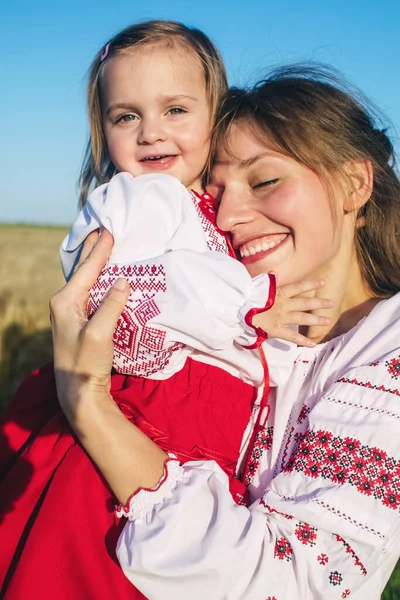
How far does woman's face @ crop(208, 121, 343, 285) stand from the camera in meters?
2.42

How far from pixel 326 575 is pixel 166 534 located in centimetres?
46

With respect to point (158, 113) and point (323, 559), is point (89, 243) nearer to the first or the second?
point (158, 113)

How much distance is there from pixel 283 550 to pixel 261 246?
114 centimetres

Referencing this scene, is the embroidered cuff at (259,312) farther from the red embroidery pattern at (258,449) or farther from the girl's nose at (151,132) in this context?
the girl's nose at (151,132)

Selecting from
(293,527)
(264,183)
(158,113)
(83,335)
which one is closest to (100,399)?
(83,335)

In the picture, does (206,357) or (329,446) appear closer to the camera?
(329,446)

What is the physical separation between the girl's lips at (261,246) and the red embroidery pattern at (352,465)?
783 millimetres

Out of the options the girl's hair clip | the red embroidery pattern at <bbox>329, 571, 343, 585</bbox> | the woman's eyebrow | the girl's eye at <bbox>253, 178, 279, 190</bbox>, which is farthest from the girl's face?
the red embroidery pattern at <bbox>329, 571, 343, 585</bbox>

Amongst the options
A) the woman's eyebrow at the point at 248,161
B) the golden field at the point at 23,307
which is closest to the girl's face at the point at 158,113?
the woman's eyebrow at the point at 248,161

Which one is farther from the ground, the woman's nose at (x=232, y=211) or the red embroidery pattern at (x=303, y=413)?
the woman's nose at (x=232, y=211)

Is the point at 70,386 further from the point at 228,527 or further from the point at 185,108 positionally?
the point at 185,108

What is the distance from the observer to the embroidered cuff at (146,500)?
71.6 inches

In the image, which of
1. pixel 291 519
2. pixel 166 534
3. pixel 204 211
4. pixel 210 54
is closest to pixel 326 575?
pixel 291 519

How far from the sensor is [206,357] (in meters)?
2.23
